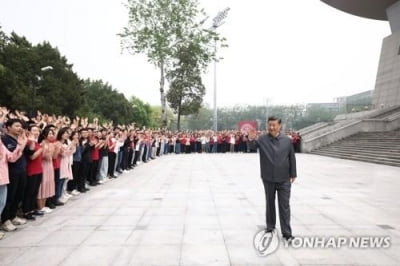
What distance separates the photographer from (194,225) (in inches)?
266

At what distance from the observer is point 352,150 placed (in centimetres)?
2417

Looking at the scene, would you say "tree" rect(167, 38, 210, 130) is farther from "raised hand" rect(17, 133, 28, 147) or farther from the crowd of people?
"raised hand" rect(17, 133, 28, 147)

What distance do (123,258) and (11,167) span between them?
8.82 feet

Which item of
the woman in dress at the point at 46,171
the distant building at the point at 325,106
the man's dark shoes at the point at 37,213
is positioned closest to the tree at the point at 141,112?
the distant building at the point at 325,106

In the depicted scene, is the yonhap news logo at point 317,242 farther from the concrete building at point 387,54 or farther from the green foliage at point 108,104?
the green foliage at point 108,104

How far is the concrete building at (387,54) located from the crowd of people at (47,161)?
2507cm

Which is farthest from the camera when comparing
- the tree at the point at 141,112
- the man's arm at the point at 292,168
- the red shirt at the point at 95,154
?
the tree at the point at 141,112

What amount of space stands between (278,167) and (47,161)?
4598 mm

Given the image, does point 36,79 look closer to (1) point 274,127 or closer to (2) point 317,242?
(1) point 274,127

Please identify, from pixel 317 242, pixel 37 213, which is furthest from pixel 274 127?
pixel 37 213

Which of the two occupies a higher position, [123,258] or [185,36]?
[185,36]

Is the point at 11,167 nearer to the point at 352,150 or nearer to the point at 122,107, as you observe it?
the point at 352,150

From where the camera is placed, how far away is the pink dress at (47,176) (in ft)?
25.6

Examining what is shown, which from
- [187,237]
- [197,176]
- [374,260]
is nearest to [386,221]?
[374,260]
